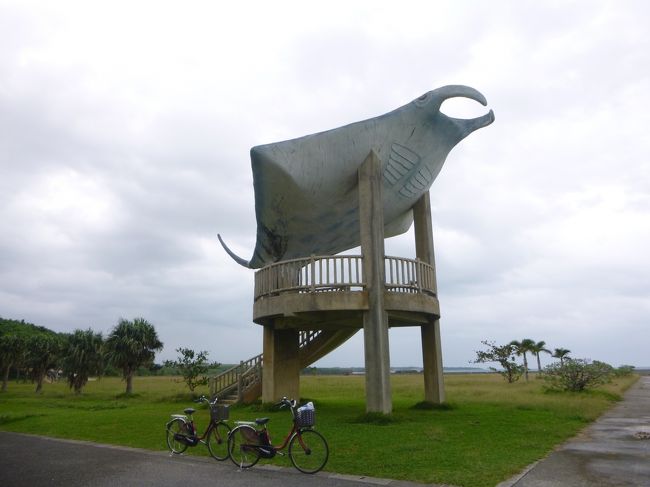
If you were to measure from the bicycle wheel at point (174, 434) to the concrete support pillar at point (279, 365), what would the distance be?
8282mm

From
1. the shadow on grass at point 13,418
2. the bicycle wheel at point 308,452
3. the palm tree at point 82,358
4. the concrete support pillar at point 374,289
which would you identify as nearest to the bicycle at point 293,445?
the bicycle wheel at point 308,452

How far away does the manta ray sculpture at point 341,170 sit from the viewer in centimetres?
1517

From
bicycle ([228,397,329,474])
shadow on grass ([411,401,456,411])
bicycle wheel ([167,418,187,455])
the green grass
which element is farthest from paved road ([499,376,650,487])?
bicycle wheel ([167,418,187,455])

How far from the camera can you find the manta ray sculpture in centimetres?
1517

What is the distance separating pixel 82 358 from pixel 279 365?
77.7 ft

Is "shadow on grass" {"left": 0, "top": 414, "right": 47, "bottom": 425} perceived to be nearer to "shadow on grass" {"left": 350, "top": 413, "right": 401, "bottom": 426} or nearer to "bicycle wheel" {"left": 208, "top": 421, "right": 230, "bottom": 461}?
"bicycle wheel" {"left": 208, "top": 421, "right": 230, "bottom": 461}

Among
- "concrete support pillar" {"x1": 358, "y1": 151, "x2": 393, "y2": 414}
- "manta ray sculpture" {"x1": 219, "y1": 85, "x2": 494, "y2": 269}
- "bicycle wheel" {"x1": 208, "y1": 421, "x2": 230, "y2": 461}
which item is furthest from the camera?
"manta ray sculpture" {"x1": 219, "y1": 85, "x2": 494, "y2": 269}

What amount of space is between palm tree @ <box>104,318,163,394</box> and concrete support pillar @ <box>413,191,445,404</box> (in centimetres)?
2299

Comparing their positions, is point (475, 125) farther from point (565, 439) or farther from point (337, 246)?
point (565, 439)

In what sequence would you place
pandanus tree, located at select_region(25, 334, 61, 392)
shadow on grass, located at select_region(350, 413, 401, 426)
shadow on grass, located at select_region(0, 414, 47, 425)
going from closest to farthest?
shadow on grass, located at select_region(350, 413, 401, 426)
shadow on grass, located at select_region(0, 414, 47, 425)
pandanus tree, located at select_region(25, 334, 61, 392)

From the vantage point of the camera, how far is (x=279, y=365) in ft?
61.9

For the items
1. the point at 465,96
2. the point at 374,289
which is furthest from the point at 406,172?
the point at 374,289

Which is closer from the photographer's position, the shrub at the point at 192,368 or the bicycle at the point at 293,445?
the bicycle at the point at 293,445

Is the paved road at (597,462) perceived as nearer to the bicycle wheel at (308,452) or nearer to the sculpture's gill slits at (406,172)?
the bicycle wheel at (308,452)
